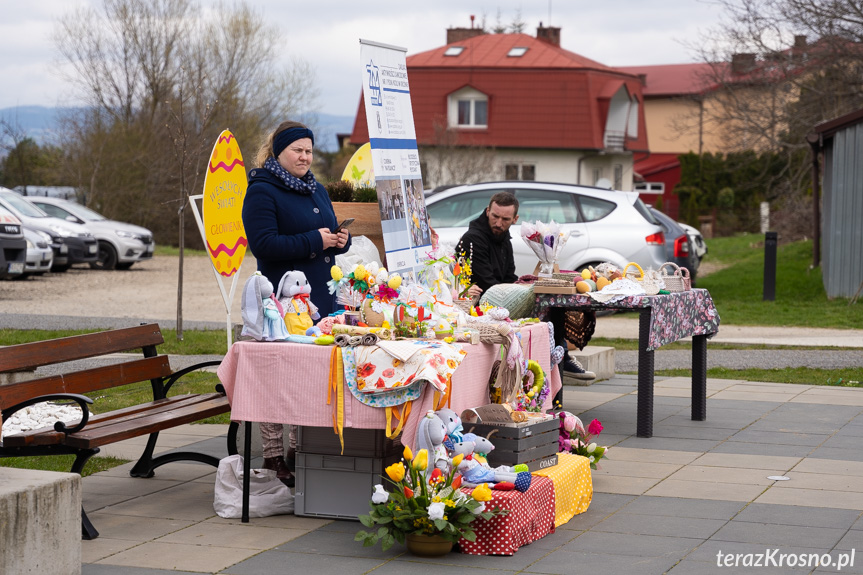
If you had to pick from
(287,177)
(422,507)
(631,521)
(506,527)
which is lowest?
(631,521)

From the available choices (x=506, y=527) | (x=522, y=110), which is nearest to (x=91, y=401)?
(x=506, y=527)

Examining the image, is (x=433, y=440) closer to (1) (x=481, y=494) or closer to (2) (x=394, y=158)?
(1) (x=481, y=494)

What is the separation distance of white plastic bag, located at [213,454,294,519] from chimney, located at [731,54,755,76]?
21954mm

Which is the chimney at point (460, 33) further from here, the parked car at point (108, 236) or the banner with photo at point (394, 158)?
the banner with photo at point (394, 158)

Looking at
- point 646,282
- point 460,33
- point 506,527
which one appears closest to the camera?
point 506,527

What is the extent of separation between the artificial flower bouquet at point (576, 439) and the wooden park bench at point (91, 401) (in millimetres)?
1918

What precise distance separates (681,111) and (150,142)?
39.0 metres

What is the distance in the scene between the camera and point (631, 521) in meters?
5.62

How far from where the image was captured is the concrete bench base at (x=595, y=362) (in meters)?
10.3

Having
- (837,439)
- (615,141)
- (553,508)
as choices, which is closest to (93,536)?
(553,508)

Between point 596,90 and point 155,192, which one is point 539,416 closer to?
point 155,192

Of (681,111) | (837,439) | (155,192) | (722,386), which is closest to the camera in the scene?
(837,439)

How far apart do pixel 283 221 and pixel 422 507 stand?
1.95 m

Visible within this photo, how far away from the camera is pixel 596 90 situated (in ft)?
142
